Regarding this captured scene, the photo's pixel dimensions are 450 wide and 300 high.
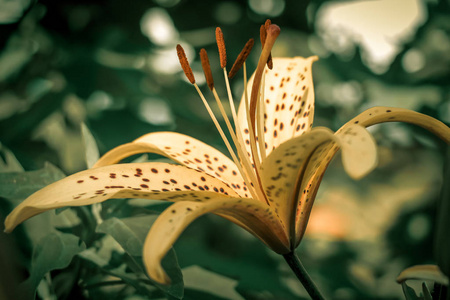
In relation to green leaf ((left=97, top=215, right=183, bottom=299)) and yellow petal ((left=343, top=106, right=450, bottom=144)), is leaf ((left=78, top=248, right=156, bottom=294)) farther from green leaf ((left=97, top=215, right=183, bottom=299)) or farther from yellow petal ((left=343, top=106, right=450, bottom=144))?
yellow petal ((left=343, top=106, right=450, bottom=144))

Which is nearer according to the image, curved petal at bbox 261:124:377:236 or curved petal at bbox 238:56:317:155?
curved petal at bbox 261:124:377:236

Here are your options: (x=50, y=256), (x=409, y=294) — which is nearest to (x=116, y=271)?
(x=50, y=256)

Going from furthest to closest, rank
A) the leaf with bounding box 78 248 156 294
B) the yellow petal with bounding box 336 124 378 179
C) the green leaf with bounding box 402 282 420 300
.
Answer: the leaf with bounding box 78 248 156 294 < the green leaf with bounding box 402 282 420 300 < the yellow petal with bounding box 336 124 378 179

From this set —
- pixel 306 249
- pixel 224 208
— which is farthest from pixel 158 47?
pixel 224 208

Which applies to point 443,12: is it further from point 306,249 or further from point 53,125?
point 53,125

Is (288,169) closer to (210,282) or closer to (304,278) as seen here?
(304,278)

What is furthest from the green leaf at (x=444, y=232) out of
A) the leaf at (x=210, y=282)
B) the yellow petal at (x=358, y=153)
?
the leaf at (x=210, y=282)

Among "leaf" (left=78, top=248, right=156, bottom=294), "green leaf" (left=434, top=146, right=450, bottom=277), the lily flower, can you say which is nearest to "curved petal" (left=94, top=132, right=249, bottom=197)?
the lily flower
